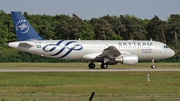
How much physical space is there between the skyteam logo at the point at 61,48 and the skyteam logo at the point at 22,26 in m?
3.45

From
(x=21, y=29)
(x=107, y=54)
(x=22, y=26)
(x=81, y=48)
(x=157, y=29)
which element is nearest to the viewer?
(x=107, y=54)

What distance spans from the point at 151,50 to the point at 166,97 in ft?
111

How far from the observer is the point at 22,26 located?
54719 millimetres

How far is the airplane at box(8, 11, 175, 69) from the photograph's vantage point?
52812 millimetres

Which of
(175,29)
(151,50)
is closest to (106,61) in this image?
(151,50)

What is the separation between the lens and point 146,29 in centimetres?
14400

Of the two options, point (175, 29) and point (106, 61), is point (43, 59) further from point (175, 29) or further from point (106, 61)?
point (175, 29)

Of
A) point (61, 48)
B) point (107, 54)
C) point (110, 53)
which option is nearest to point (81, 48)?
point (61, 48)

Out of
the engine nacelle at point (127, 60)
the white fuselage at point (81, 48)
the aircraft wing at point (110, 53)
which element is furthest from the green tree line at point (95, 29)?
the engine nacelle at point (127, 60)

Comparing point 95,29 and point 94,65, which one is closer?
point 94,65

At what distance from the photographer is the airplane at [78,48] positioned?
52812 mm

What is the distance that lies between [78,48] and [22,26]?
7.16m

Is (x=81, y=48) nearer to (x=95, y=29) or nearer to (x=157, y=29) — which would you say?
(x=95, y=29)

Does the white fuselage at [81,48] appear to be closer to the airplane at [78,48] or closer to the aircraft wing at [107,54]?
the airplane at [78,48]
